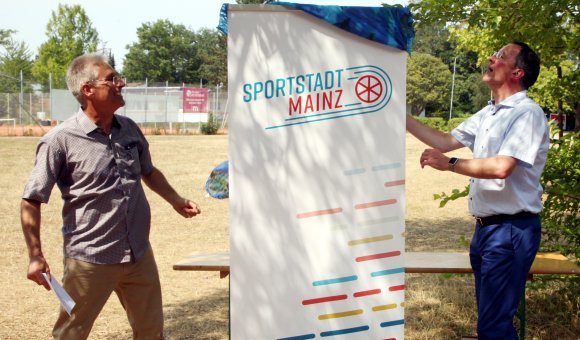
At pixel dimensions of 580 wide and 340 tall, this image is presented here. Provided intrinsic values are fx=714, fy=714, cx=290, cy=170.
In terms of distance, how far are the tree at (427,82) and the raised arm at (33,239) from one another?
67.3 metres

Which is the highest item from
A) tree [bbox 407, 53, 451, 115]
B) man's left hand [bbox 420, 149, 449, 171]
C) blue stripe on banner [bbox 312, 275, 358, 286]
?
tree [bbox 407, 53, 451, 115]

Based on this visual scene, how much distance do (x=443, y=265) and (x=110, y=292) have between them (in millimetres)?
2225

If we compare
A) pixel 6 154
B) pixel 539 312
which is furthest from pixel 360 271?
pixel 6 154

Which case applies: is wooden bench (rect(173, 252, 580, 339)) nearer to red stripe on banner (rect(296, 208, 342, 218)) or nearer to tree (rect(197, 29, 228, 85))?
red stripe on banner (rect(296, 208, 342, 218))

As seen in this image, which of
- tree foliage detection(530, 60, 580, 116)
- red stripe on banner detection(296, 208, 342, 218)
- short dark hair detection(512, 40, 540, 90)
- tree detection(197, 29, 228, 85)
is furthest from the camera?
tree detection(197, 29, 228, 85)

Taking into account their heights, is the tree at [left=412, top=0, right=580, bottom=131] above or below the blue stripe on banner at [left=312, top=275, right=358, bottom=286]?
above

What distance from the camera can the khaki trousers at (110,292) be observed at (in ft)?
A: 11.8

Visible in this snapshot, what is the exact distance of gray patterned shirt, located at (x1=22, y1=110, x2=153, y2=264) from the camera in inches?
138

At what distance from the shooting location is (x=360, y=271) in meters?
3.28

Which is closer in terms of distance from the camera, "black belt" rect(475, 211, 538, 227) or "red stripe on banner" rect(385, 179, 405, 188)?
"red stripe on banner" rect(385, 179, 405, 188)

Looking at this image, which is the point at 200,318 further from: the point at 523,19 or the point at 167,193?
the point at 523,19

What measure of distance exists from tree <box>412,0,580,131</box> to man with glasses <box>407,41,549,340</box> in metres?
1.12

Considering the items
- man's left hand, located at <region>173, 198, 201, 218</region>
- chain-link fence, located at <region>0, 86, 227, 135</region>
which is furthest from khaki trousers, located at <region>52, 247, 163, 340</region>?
chain-link fence, located at <region>0, 86, 227, 135</region>

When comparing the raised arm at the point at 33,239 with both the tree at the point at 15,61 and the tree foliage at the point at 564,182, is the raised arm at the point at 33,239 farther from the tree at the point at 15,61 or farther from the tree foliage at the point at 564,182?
the tree at the point at 15,61
